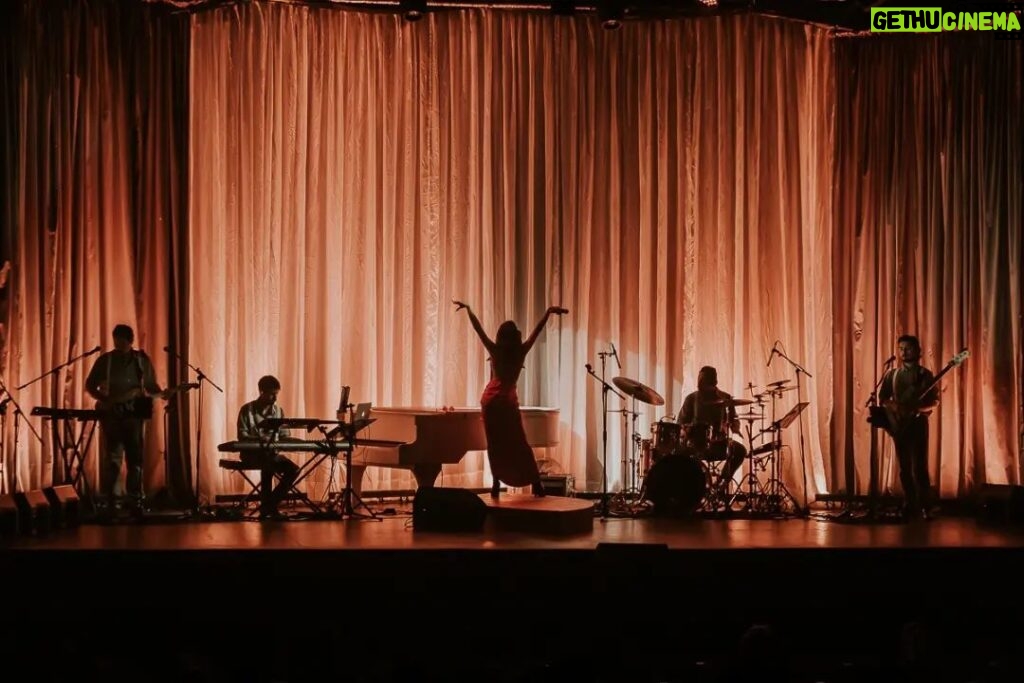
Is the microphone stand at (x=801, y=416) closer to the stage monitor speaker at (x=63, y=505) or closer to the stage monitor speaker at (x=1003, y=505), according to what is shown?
the stage monitor speaker at (x=1003, y=505)

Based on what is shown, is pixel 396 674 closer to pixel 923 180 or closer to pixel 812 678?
pixel 812 678

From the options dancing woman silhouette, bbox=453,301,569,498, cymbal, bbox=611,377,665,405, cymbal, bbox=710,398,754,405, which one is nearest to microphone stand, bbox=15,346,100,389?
dancing woman silhouette, bbox=453,301,569,498

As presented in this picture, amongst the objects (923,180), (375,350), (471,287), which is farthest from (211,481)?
(923,180)

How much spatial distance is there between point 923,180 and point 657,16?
2795 mm

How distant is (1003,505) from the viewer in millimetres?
9578

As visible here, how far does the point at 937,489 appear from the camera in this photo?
10.9m

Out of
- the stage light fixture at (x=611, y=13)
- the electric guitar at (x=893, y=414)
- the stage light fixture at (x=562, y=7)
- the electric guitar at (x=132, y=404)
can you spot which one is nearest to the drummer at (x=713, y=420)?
the electric guitar at (x=893, y=414)

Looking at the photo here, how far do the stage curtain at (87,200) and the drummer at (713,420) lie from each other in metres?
4.25

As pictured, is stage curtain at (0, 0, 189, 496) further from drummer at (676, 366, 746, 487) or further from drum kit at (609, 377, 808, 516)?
drummer at (676, 366, 746, 487)

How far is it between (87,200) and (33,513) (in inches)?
122

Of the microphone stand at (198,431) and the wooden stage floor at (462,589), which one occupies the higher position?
the microphone stand at (198,431)

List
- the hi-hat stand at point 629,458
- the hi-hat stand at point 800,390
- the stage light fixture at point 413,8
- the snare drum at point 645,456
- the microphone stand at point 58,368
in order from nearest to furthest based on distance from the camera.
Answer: the microphone stand at point 58,368 < the snare drum at point 645,456 < the hi-hat stand at point 800,390 < the stage light fixture at point 413,8 < the hi-hat stand at point 629,458

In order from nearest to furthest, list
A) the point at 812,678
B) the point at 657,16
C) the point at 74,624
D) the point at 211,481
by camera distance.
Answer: the point at 812,678 → the point at 74,624 → the point at 211,481 → the point at 657,16

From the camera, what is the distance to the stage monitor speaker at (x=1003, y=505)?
9523mm
